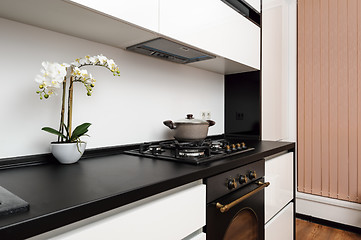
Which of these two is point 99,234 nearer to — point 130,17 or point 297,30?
point 130,17

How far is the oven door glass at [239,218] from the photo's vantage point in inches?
40.3

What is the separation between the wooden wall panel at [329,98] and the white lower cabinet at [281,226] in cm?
94

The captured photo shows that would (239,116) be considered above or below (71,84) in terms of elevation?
below

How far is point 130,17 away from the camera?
1044 mm

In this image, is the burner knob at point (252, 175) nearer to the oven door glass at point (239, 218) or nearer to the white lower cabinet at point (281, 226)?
the oven door glass at point (239, 218)

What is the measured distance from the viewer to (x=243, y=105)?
2141mm

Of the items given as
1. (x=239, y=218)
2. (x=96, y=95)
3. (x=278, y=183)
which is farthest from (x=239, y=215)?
(x=96, y=95)

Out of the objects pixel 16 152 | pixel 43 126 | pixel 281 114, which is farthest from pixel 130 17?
pixel 281 114

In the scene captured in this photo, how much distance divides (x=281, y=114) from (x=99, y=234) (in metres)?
2.16

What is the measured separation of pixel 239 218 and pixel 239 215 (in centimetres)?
1

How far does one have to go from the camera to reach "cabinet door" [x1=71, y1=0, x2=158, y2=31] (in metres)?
0.94

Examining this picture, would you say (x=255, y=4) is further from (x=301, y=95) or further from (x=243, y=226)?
(x=243, y=226)

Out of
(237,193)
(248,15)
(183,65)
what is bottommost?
(237,193)

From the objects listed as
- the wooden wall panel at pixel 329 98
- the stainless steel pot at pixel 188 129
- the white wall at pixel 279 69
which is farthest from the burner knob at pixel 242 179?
the wooden wall panel at pixel 329 98
